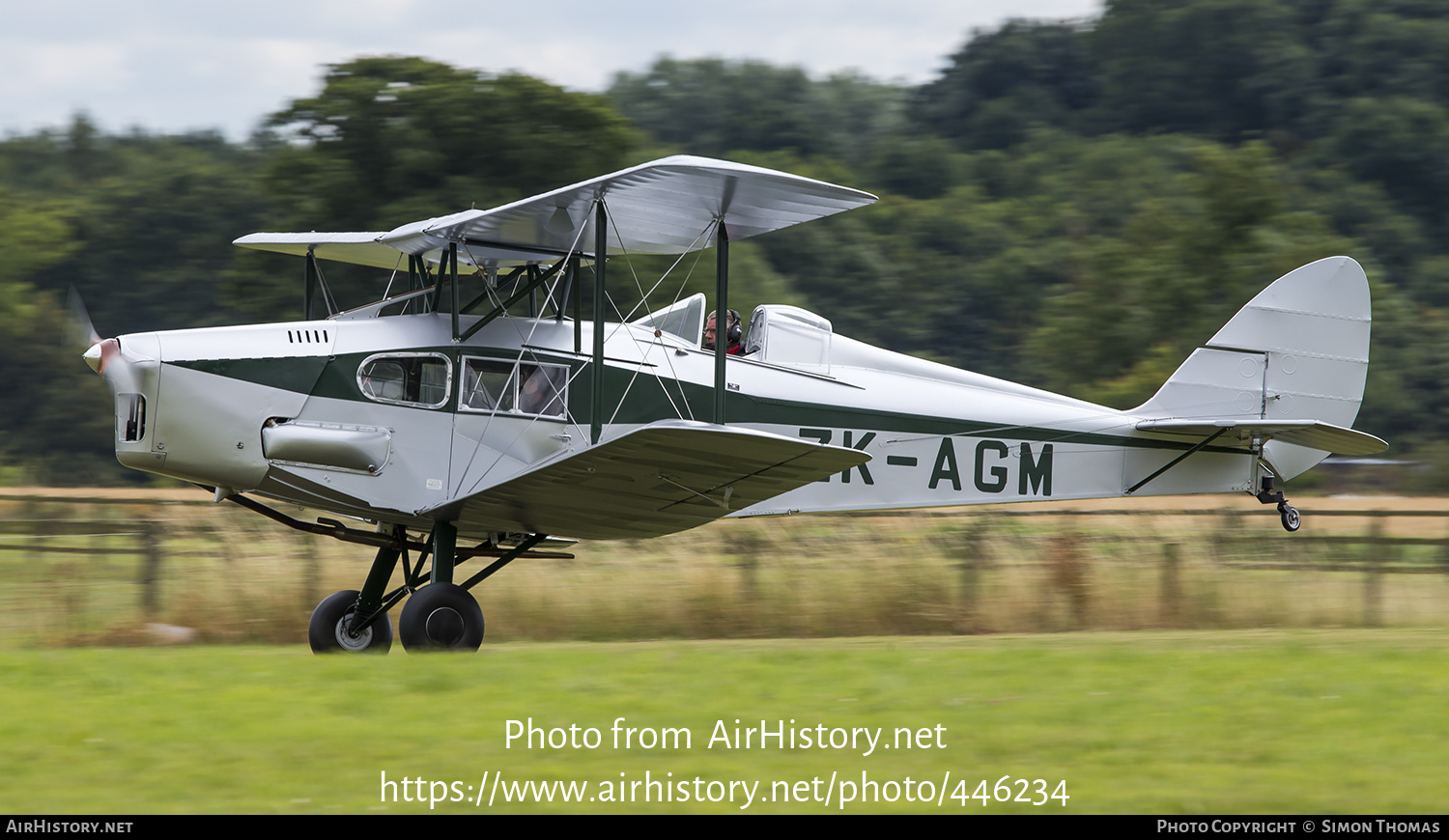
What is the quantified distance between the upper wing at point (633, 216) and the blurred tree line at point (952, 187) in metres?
6.41

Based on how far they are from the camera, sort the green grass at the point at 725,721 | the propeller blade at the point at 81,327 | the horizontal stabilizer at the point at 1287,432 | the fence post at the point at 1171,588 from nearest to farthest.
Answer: the green grass at the point at 725,721 → the propeller blade at the point at 81,327 → the horizontal stabilizer at the point at 1287,432 → the fence post at the point at 1171,588

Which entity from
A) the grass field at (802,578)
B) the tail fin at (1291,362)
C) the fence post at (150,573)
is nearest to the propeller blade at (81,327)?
the grass field at (802,578)

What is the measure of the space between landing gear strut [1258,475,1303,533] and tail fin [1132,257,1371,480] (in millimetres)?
200

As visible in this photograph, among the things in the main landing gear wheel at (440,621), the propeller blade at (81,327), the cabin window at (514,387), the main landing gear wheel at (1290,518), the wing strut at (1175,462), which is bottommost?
the main landing gear wheel at (440,621)

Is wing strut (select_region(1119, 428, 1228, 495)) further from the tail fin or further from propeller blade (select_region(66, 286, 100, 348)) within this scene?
propeller blade (select_region(66, 286, 100, 348))

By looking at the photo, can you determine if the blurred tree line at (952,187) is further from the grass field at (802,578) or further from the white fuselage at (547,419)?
the white fuselage at (547,419)

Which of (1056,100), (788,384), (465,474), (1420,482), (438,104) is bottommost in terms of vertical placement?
(1420,482)

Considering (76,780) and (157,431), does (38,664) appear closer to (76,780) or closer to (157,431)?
(157,431)

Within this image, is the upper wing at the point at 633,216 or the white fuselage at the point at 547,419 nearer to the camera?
the upper wing at the point at 633,216

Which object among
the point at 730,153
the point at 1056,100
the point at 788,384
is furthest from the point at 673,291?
the point at 1056,100

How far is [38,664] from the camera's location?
7582mm

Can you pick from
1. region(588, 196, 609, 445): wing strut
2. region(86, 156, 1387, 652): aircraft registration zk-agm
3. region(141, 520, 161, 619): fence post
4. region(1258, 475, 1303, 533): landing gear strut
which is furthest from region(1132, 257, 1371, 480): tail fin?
region(141, 520, 161, 619): fence post

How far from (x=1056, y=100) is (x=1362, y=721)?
6426 centimetres

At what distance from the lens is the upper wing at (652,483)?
302 inches
